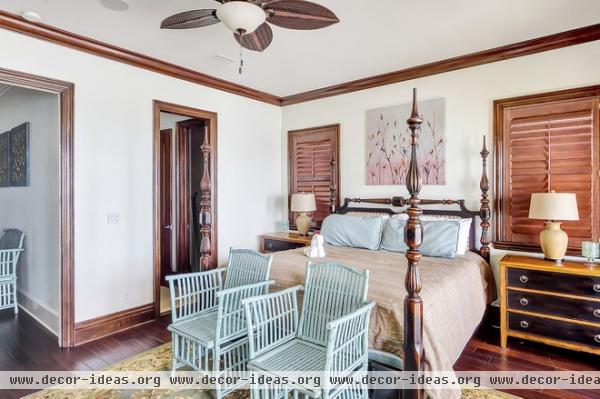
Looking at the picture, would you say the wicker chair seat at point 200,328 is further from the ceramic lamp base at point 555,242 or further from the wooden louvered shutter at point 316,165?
the ceramic lamp base at point 555,242

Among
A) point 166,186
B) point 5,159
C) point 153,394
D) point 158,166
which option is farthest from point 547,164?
point 5,159

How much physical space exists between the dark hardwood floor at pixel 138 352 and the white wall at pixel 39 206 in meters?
0.27

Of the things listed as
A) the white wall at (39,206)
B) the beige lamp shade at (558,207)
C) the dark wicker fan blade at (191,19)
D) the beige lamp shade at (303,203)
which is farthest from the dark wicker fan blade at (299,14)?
the beige lamp shade at (303,203)

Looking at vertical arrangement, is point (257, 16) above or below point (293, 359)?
above

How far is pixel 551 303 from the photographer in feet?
9.35

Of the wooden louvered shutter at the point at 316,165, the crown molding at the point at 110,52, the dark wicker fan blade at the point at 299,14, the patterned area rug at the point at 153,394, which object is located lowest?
the patterned area rug at the point at 153,394

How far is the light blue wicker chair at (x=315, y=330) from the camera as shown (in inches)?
73.8

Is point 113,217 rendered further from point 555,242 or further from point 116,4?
point 555,242

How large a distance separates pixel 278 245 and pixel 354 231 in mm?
1323

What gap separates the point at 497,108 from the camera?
3.50m

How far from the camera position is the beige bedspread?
210 centimetres

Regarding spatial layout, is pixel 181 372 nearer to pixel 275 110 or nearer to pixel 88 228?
pixel 88 228

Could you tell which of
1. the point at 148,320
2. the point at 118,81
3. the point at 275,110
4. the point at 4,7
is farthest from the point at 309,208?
the point at 4,7

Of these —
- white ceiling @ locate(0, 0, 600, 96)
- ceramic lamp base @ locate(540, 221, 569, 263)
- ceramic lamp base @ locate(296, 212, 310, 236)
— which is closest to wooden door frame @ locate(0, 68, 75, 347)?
white ceiling @ locate(0, 0, 600, 96)
